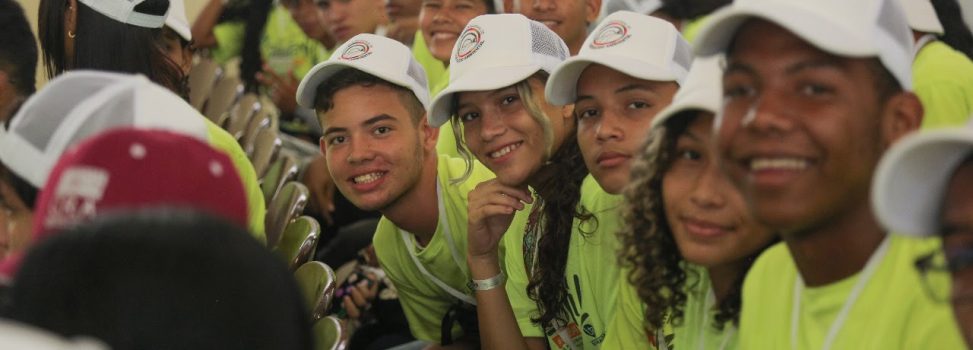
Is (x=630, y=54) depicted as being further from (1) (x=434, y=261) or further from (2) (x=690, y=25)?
(2) (x=690, y=25)

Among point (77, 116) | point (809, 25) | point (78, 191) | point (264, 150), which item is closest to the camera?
point (78, 191)

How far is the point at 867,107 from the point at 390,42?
173 cm

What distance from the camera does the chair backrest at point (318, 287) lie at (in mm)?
2436

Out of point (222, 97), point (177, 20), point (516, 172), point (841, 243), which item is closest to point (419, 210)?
point (516, 172)

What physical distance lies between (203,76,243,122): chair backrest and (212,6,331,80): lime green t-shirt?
64cm

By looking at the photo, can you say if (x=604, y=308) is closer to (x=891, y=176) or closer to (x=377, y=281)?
(x=377, y=281)

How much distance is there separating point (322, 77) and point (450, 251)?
20.9 inches

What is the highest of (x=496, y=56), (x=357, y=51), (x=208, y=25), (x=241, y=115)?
(x=496, y=56)

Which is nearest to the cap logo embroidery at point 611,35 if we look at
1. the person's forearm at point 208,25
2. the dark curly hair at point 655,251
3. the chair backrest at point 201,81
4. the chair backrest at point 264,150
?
the dark curly hair at point 655,251

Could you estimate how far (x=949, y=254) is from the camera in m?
1.20

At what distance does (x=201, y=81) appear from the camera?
17.6 feet

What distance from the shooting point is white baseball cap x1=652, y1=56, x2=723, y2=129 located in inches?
71.2

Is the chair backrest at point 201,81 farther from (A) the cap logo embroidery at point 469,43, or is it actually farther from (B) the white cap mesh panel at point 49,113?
(B) the white cap mesh panel at point 49,113

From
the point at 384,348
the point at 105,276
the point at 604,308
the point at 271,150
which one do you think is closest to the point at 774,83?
the point at 105,276
